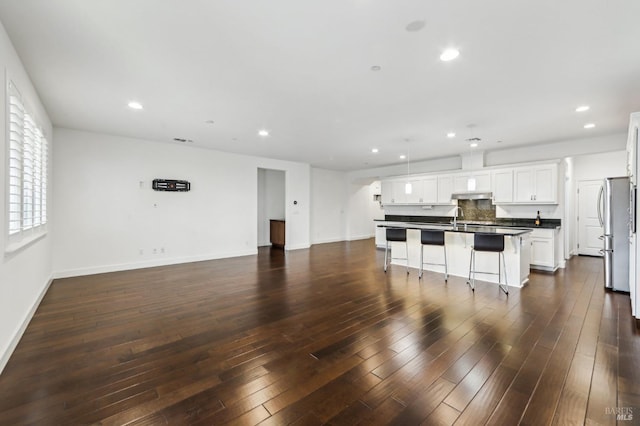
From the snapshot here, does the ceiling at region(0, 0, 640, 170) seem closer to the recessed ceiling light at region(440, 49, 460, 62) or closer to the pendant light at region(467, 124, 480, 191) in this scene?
the recessed ceiling light at region(440, 49, 460, 62)

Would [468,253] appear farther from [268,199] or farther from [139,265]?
[139,265]

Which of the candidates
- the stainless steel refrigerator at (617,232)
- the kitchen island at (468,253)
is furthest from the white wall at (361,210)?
the stainless steel refrigerator at (617,232)

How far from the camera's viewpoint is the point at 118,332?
9.53 ft

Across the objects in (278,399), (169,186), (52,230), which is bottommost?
(278,399)

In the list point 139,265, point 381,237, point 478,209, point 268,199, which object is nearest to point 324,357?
point 139,265

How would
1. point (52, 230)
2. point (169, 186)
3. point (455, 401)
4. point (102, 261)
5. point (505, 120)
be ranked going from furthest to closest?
point (169, 186)
point (102, 261)
point (52, 230)
point (505, 120)
point (455, 401)

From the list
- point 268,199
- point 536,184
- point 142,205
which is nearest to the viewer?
point 142,205

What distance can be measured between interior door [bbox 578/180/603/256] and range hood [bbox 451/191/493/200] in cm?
304

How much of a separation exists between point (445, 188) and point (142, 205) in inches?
294

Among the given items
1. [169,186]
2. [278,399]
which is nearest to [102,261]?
[169,186]

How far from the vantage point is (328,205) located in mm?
10352

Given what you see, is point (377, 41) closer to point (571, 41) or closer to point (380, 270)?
point (571, 41)

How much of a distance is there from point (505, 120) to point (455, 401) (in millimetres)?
4393

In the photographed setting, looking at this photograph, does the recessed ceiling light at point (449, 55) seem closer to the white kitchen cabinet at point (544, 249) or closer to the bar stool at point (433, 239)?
the bar stool at point (433, 239)
